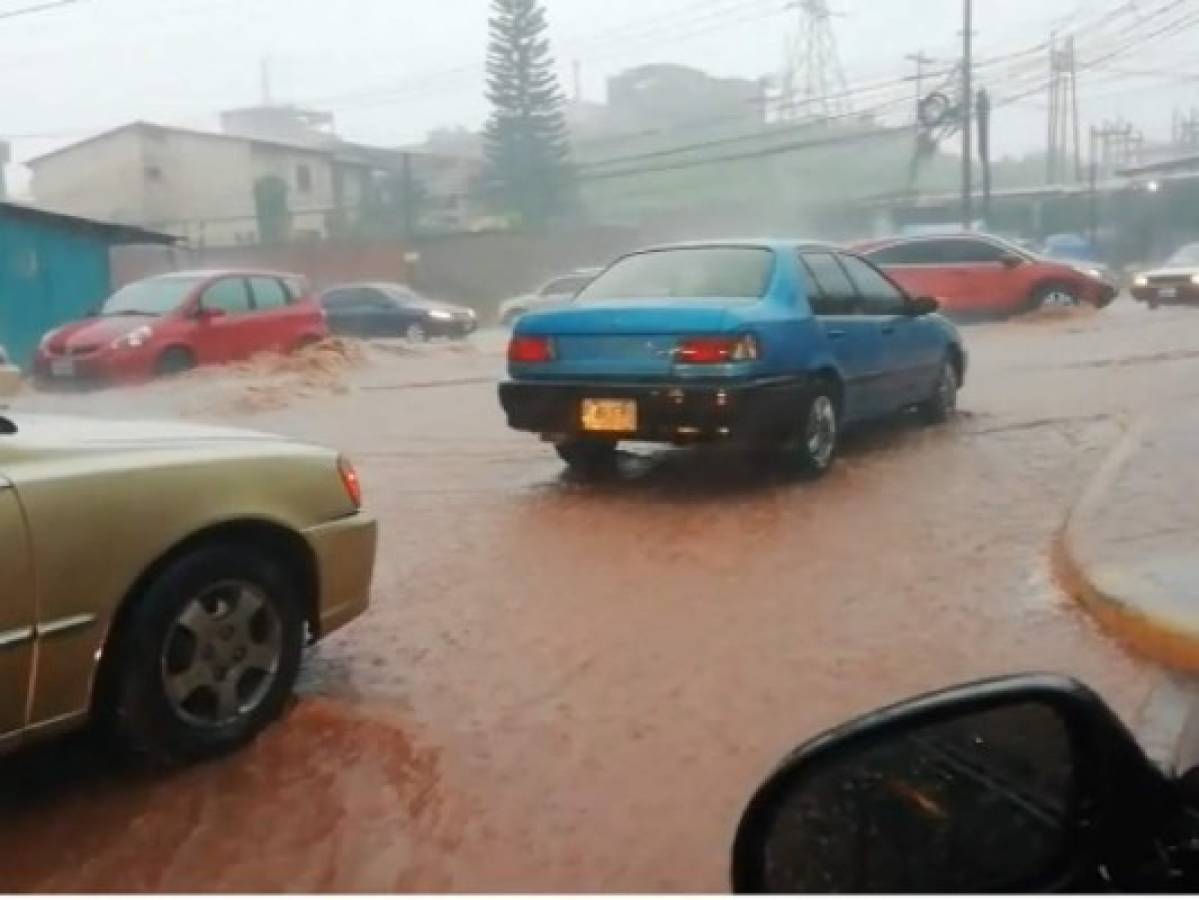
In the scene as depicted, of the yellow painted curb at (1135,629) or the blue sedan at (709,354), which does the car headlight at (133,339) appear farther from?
the yellow painted curb at (1135,629)

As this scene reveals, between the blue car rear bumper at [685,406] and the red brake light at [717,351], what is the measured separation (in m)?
0.12

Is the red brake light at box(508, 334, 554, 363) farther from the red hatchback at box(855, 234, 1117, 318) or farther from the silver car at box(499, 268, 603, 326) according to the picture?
the red hatchback at box(855, 234, 1117, 318)

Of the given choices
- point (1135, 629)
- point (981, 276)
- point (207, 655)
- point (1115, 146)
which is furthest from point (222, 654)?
point (1115, 146)

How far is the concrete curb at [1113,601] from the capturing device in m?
4.49

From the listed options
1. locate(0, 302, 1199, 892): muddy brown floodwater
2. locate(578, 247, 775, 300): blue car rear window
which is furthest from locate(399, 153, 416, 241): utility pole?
locate(578, 247, 775, 300): blue car rear window

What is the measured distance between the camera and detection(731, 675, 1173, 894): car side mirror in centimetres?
163

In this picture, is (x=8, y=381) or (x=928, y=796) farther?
(x=8, y=381)

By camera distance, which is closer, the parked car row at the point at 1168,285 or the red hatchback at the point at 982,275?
the red hatchback at the point at 982,275

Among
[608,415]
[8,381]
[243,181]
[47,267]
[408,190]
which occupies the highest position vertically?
[243,181]

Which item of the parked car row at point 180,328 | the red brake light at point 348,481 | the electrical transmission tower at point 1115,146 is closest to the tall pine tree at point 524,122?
the parked car row at point 180,328

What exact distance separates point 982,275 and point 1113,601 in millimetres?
15968

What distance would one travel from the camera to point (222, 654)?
12.4ft

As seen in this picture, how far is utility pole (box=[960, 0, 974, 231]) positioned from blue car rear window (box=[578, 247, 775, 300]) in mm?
15058

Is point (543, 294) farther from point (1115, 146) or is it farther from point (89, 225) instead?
point (1115, 146)
